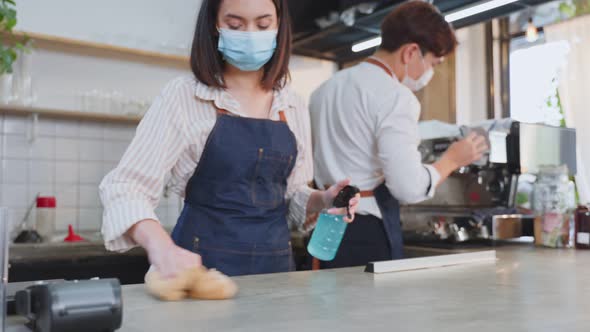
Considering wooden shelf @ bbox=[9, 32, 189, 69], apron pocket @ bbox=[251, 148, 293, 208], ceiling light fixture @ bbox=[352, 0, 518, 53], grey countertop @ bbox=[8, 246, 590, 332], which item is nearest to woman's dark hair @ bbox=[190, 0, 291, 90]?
apron pocket @ bbox=[251, 148, 293, 208]

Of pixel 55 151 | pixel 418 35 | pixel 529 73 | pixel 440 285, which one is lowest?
pixel 440 285

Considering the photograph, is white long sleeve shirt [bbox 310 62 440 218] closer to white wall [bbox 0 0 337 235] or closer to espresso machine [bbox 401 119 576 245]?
espresso machine [bbox 401 119 576 245]

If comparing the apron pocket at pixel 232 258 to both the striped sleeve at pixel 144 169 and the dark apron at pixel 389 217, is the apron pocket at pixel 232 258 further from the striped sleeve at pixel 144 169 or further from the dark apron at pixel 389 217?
the dark apron at pixel 389 217

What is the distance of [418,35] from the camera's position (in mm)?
1860

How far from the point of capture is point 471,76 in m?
4.06

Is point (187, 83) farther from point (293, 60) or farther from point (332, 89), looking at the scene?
point (293, 60)

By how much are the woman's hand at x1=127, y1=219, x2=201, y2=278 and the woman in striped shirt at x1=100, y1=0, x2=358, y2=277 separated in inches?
7.9

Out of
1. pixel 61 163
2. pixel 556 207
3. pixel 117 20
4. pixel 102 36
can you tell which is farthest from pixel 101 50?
pixel 556 207

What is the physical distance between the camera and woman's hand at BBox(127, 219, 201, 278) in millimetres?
918

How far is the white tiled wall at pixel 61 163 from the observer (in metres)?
2.99

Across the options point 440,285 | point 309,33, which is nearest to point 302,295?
point 440,285

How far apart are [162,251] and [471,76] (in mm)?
3513

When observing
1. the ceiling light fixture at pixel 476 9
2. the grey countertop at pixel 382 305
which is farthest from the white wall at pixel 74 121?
the grey countertop at pixel 382 305

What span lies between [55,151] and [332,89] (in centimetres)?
188
